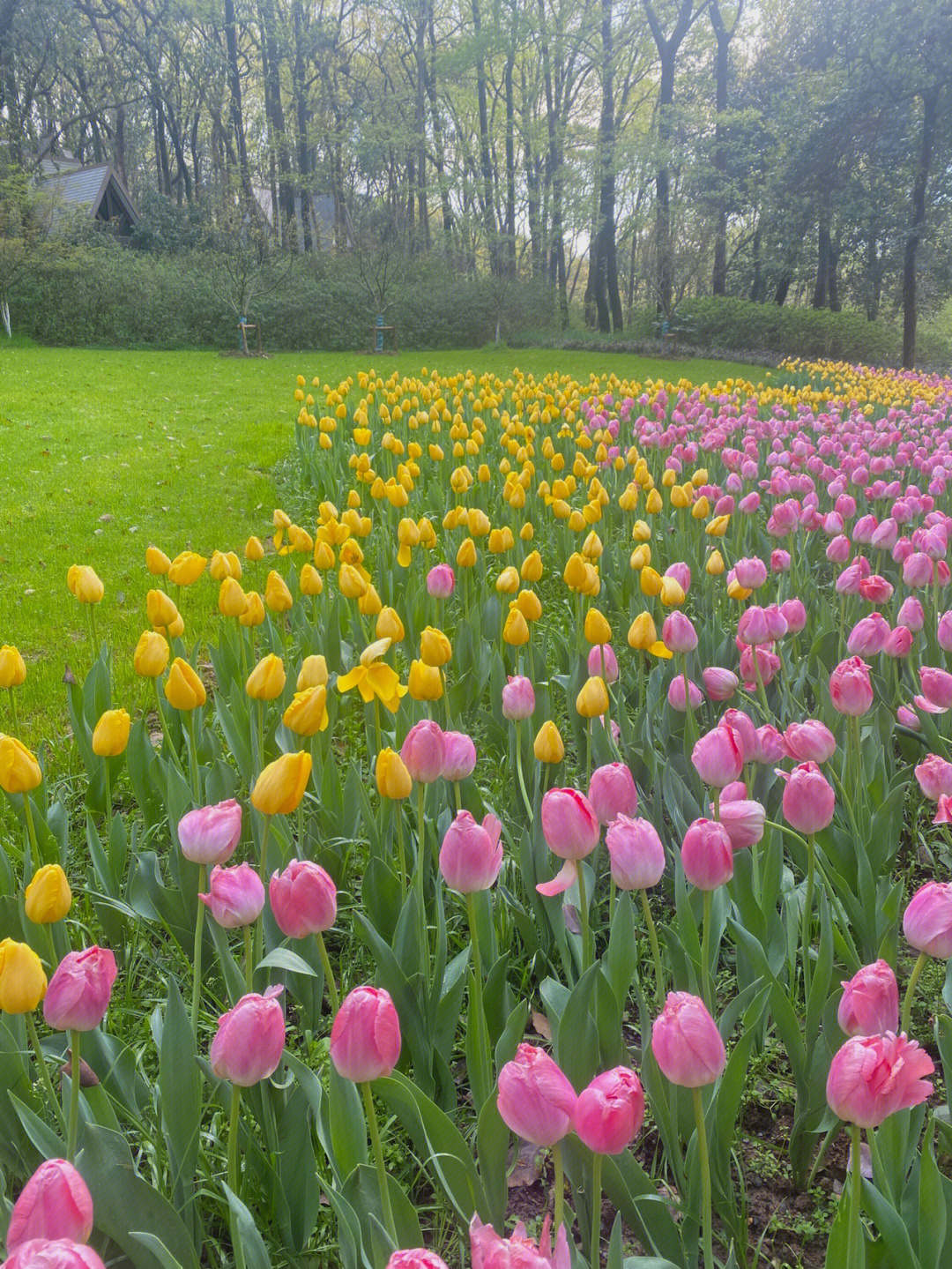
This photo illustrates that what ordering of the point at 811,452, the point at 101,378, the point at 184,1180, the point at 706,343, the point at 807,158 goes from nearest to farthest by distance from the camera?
1. the point at 184,1180
2. the point at 811,452
3. the point at 101,378
4. the point at 807,158
5. the point at 706,343

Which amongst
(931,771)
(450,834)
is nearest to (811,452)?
(931,771)

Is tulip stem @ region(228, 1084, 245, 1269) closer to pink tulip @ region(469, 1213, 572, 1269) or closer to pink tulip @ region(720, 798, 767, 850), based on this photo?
pink tulip @ region(469, 1213, 572, 1269)

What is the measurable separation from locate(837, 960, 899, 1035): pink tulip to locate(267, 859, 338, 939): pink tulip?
1.93ft

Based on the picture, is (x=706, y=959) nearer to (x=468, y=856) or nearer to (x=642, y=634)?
(x=468, y=856)

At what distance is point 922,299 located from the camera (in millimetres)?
28266

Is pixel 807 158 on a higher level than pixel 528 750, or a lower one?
higher

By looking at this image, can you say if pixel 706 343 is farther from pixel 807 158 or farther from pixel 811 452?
pixel 811 452

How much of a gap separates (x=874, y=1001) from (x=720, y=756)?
544mm

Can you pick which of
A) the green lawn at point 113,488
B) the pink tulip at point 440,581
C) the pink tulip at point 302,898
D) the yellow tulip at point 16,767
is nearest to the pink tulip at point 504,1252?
the pink tulip at point 302,898

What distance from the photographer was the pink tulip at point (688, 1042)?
0.86 meters

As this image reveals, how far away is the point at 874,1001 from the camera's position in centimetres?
94

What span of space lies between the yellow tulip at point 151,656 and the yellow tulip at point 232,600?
24 centimetres

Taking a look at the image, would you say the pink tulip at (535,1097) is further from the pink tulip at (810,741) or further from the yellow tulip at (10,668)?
the yellow tulip at (10,668)

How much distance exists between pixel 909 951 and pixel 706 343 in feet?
83.0
